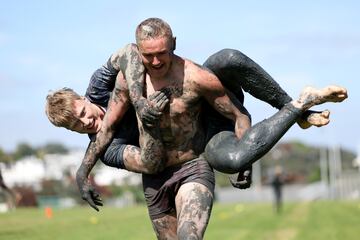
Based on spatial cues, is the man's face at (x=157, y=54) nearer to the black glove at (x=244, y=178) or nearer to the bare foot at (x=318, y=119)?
the black glove at (x=244, y=178)

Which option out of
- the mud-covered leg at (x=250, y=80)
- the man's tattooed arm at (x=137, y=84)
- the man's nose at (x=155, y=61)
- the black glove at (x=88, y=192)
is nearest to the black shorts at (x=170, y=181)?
the black glove at (x=88, y=192)

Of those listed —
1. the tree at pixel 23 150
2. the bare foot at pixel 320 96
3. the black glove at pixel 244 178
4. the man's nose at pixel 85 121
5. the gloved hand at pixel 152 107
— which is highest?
the bare foot at pixel 320 96

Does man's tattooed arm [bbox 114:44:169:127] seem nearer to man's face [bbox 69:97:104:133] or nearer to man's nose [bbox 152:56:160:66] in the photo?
man's nose [bbox 152:56:160:66]

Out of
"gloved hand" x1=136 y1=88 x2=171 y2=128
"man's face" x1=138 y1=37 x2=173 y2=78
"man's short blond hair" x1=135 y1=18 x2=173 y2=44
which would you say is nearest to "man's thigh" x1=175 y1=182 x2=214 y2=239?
"gloved hand" x1=136 y1=88 x2=171 y2=128

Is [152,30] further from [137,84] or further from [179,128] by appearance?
[179,128]

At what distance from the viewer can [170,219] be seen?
8.87 meters

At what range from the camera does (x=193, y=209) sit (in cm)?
829

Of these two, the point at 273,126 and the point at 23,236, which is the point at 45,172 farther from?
the point at 273,126

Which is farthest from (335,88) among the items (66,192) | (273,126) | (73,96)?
(66,192)

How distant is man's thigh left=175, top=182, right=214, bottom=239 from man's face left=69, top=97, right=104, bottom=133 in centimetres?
106

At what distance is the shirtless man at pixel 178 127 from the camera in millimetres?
8109

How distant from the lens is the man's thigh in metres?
8.18

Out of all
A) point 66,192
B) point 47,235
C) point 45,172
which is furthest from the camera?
point 45,172

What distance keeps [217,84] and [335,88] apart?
3.55 ft
